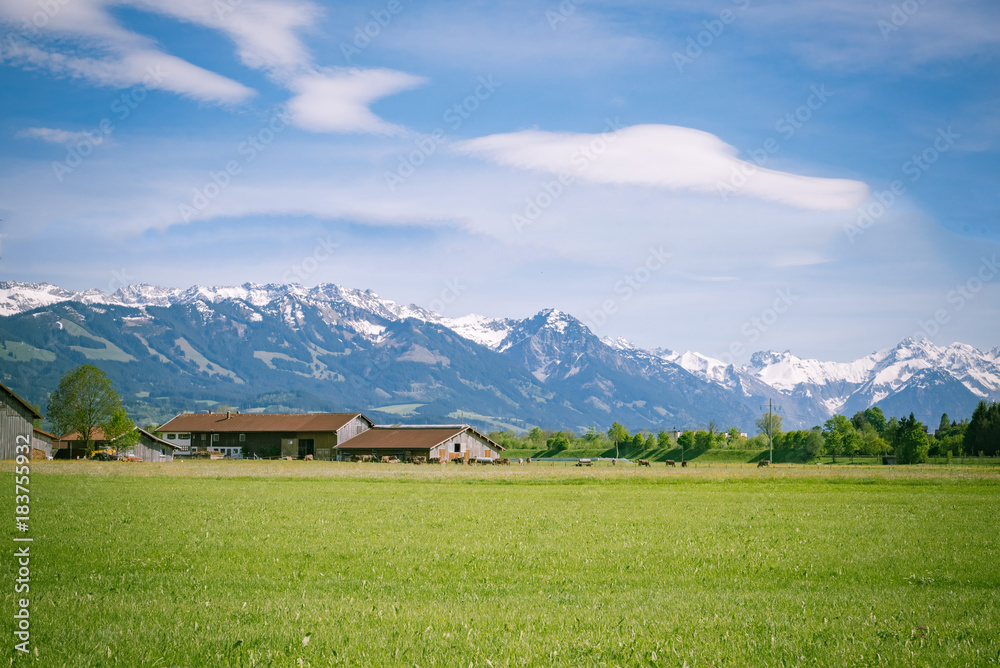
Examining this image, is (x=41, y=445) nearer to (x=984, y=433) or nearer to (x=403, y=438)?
(x=403, y=438)

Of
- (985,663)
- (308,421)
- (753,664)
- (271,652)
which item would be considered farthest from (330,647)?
(308,421)

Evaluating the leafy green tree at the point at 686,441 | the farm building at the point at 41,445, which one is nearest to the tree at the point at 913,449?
the leafy green tree at the point at 686,441

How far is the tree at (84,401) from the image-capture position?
351 feet

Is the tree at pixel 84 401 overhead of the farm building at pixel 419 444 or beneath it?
overhead

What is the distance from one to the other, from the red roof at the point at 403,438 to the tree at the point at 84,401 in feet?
130

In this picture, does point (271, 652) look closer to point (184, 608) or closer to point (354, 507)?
point (184, 608)

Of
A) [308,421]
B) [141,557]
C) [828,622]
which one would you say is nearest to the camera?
[828,622]

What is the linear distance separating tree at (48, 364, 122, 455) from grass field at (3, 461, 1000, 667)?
88.6 m

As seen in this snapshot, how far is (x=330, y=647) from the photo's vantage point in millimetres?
10336

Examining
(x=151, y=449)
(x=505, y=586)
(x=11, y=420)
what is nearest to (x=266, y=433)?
(x=151, y=449)

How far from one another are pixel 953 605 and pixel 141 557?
1873 cm

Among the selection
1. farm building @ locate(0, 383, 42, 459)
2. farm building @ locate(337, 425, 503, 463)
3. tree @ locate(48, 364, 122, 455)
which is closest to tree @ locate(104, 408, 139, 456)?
tree @ locate(48, 364, 122, 455)

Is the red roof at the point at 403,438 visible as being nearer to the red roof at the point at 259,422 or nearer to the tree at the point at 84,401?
the red roof at the point at 259,422

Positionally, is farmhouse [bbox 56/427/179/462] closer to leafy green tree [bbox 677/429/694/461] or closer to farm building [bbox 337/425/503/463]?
farm building [bbox 337/425/503/463]
